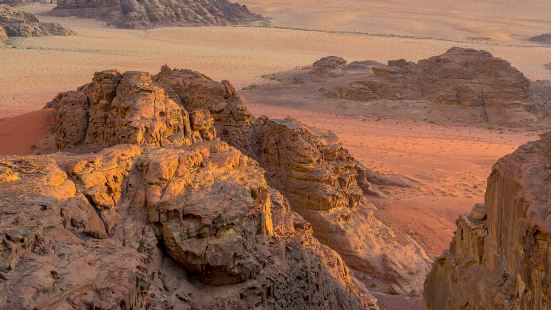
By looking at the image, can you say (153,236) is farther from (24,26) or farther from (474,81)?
(24,26)

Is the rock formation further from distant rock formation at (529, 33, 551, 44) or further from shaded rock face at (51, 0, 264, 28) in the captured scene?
distant rock formation at (529, 33, 551, 44)

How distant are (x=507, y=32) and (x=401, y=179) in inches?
2353

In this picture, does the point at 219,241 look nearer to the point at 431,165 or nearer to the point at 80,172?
the point at 80,172

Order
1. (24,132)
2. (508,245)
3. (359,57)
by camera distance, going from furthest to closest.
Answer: (359,57) → (24,132) → (508,245)

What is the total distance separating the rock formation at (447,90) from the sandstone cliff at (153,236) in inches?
896

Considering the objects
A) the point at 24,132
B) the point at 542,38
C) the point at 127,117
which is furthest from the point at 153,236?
the point at 542,38

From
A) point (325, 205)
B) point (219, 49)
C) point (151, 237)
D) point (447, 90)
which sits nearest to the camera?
point (151, 237)

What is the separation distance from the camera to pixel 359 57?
51969 millimetres

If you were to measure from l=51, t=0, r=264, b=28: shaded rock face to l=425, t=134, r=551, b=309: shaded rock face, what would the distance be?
59.8 meters

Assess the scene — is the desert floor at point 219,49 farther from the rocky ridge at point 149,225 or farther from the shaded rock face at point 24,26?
the rocky ridge at point 149,225

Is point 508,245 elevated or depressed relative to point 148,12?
depressed

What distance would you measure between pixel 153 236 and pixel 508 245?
3329 mm

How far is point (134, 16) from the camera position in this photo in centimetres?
6275

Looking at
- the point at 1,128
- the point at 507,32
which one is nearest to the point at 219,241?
the point at 1,128
